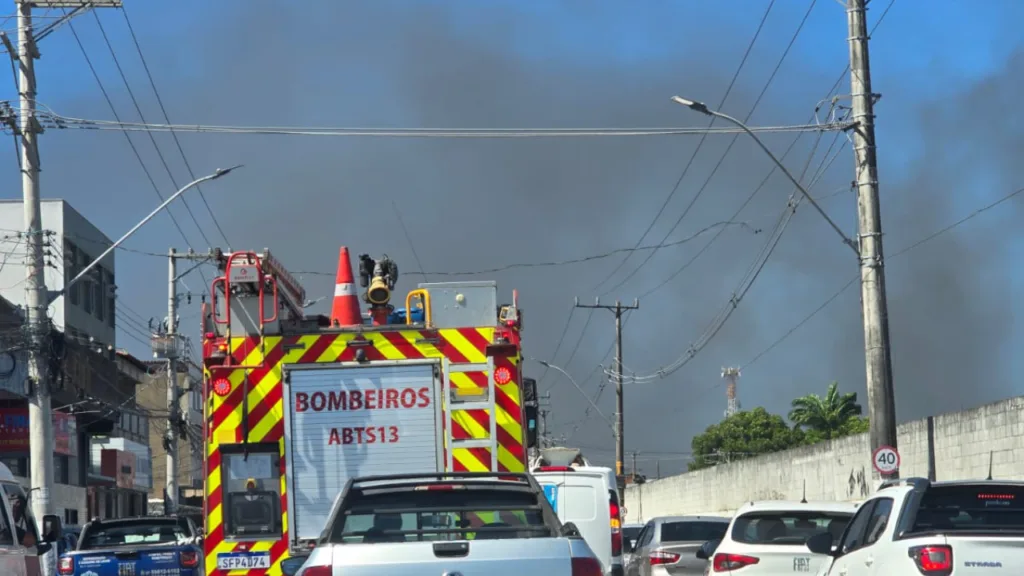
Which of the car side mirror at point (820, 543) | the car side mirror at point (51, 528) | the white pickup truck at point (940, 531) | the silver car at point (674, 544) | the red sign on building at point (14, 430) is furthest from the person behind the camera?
the red sign on building at point (14, 430)

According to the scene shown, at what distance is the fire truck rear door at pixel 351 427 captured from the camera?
39.9 feet

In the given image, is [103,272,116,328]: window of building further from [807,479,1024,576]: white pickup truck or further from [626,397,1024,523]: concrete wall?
[807,479,1024,576]: white pickup truck

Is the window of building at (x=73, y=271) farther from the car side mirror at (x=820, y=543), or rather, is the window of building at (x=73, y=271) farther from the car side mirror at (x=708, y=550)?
the car side mirror at (x=820, y=543)

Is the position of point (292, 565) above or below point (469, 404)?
below

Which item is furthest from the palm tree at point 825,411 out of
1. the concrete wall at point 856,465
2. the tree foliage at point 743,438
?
the concrete wall at point 856,465

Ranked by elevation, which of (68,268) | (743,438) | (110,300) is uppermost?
(68,268)

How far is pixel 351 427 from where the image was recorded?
12336 mm

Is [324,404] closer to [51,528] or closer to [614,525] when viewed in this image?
[51,528]

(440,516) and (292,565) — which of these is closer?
(440,516)

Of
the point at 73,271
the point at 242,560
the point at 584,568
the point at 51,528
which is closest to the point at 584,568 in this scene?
the point at 584,568

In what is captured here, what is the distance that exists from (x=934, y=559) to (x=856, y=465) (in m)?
22.5

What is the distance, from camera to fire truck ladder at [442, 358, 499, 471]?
12445 millimetres

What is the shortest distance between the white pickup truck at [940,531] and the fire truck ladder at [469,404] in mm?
3053

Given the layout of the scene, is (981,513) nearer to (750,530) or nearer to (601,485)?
(750,530)
